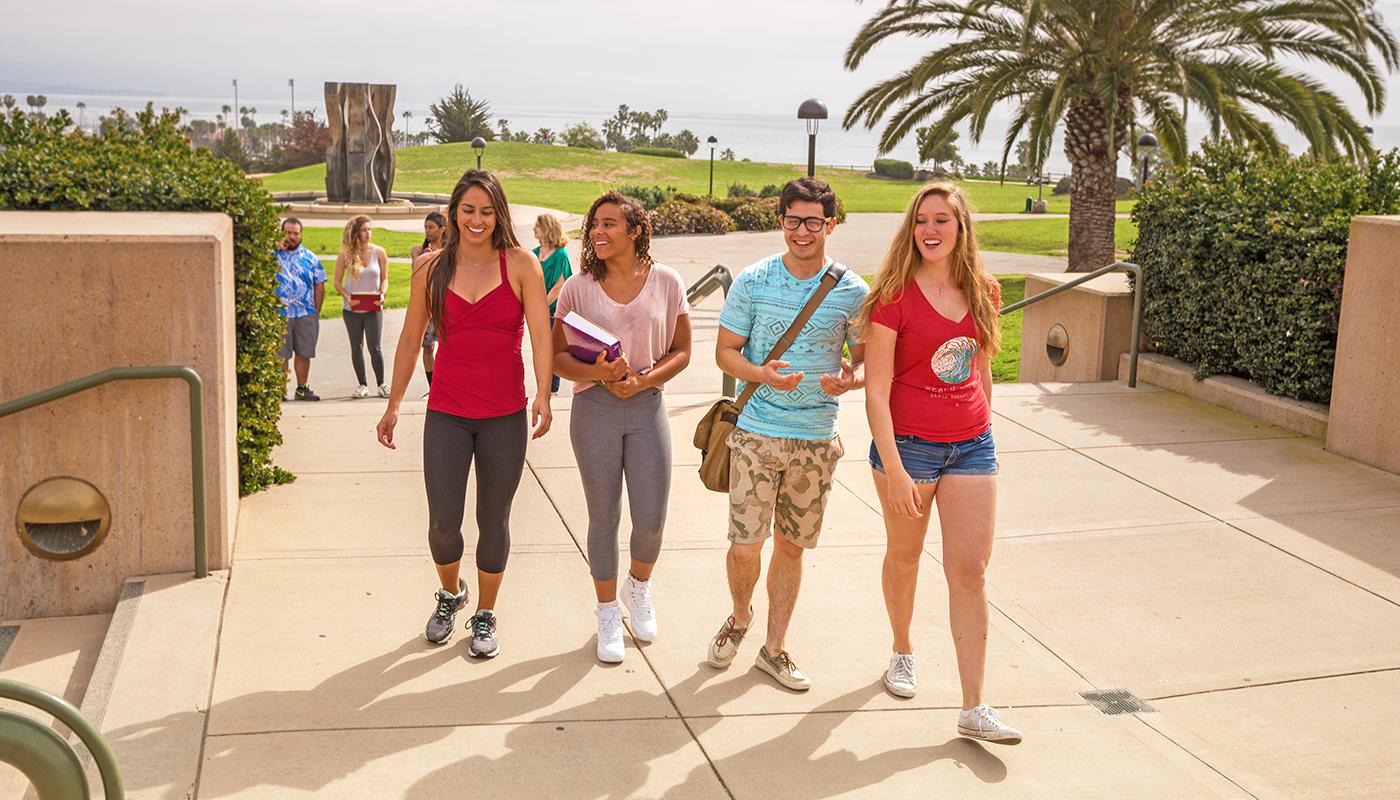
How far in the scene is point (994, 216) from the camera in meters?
42.9

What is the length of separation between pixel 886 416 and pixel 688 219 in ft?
95.4

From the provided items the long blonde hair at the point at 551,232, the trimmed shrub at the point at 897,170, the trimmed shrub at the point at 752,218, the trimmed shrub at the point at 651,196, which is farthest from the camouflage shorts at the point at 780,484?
the trimmed shrub at the point at 897,170

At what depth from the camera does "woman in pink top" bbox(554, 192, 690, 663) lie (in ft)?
14.0

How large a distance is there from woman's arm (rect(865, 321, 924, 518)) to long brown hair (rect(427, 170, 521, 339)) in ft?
4.55

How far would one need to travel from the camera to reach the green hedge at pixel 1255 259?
7719 millimetres

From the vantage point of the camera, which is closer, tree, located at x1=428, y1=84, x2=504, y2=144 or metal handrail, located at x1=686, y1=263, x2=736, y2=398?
metal handrail, located at x1=686, y1=263, x2=736, y2=398

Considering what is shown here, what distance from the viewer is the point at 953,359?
12.4 ft

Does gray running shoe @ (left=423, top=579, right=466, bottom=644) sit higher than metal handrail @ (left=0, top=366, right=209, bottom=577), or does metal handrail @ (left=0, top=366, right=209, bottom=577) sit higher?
metal handrail @ (left=0, top=366, right=209, bottom=577)

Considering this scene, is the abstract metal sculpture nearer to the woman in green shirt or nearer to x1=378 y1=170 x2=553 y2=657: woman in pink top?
the woman in green shirt

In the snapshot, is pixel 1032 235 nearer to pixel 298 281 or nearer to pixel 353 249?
pixel 353 249

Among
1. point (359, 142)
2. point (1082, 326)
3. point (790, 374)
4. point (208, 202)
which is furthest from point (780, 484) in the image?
point (359, 142)

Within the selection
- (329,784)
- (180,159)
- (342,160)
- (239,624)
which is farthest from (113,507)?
(342,160)

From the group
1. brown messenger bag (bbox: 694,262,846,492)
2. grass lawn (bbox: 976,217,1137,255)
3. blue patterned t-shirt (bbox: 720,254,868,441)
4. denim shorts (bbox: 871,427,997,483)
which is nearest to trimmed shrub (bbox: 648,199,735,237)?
grass lawn (bbox: 976,217,1137,255)

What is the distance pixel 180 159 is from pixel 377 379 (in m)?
3.49
